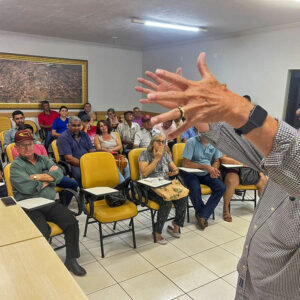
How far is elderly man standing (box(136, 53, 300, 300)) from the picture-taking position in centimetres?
60

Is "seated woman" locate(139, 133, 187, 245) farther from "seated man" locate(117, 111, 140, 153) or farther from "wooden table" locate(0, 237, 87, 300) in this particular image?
"seated man" locate(117, 111, 140, 153)

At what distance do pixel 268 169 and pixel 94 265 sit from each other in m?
2.33

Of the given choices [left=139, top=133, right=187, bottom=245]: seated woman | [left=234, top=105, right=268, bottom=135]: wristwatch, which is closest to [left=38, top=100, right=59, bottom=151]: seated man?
[left=139, top=133, right=187, bottom=245]: seated woman

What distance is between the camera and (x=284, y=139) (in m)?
0.60

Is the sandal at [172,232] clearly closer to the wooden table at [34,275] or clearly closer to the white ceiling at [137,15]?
the wooden table at [34,275]

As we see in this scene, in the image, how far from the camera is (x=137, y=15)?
475 cm

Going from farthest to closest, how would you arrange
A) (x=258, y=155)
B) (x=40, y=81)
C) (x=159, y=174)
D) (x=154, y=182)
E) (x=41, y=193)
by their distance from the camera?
(x=40, y=81) → (x=159, y=174) → (x=154, y=182) → (x=41, y=193) → (x=258, y=155)

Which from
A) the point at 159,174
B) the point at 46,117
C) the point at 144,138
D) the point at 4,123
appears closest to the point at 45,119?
the point at 46,117

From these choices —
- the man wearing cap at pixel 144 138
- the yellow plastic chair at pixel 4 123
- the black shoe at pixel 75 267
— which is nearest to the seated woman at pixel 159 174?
the black shoe at pixel 75 267

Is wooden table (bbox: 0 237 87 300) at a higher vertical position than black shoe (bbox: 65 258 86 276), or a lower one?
higher

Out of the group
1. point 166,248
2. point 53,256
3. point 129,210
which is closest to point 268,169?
point 53,256

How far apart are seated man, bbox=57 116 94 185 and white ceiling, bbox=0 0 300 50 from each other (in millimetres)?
1881

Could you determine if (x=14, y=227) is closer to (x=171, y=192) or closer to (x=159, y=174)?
(x=171, y=192)

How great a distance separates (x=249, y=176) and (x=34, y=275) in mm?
3041
